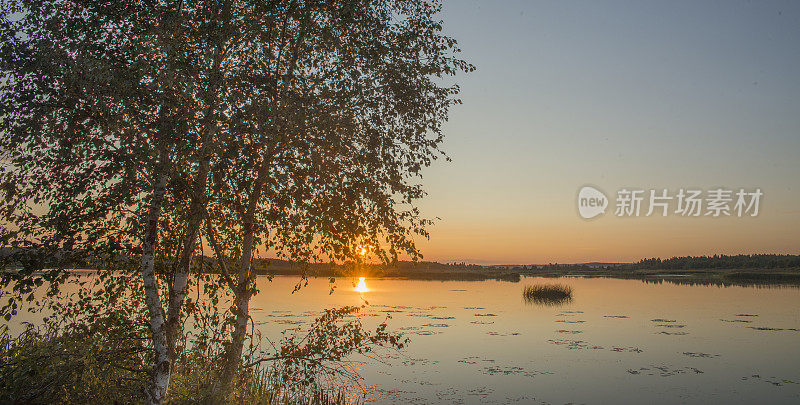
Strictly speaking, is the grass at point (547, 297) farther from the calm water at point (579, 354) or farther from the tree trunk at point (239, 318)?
the tree trunk at point (239, 318)

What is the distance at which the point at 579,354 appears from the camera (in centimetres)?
2692

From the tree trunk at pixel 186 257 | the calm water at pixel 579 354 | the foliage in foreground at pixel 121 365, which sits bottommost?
the calm water at pixel 579 354

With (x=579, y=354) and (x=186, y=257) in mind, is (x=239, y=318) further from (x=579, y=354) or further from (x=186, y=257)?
(x=579, y=354)

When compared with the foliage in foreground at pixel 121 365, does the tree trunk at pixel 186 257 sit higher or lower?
higher

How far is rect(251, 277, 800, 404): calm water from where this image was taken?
64.4ft

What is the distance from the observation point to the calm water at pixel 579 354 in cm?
1962

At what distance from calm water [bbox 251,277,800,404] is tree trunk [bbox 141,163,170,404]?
9.48m

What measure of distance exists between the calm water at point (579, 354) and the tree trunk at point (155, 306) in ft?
31.1

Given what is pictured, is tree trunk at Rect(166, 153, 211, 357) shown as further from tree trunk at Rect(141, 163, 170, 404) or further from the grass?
the grass

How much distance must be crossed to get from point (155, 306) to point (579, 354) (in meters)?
22.5

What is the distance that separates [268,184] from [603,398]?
14942 millimetres

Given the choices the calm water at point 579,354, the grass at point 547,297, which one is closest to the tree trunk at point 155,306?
the calm water at point 579,354

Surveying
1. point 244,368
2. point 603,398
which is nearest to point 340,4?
point 244,368

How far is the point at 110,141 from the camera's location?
911 centimetres
